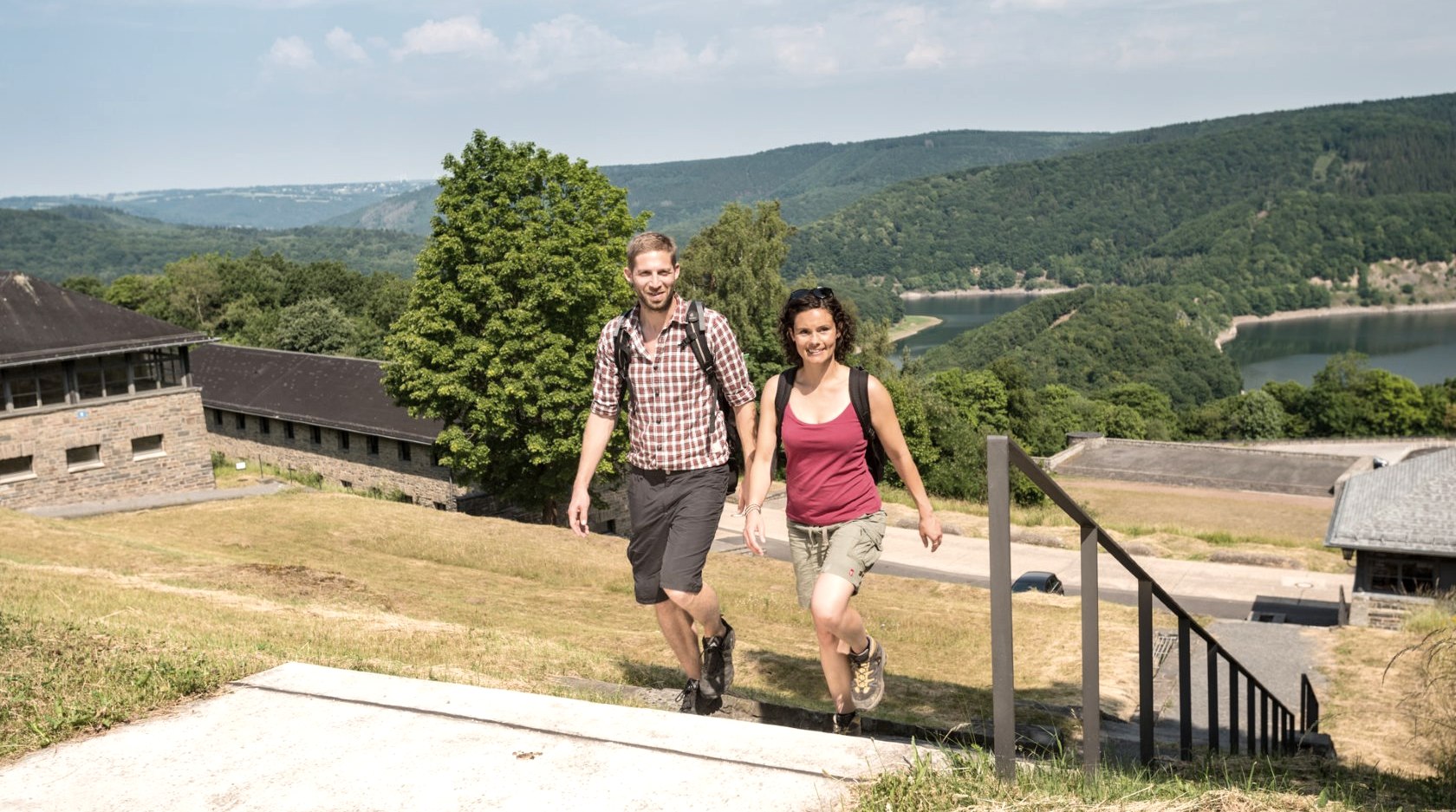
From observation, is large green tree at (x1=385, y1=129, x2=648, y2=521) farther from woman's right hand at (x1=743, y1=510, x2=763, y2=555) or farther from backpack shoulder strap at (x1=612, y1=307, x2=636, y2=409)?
woman's right hand at (x1=743, y1=510, x2=763, y2=555)

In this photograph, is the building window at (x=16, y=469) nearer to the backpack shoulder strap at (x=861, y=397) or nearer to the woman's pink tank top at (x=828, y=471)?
the woman's pink tank top at (x=828, y=471)

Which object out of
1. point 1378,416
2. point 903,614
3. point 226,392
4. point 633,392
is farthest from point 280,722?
point 1378,416

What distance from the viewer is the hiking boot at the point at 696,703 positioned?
20.4 ft

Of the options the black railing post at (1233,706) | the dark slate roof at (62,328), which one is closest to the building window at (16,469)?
the dark slate roof at (62,328)

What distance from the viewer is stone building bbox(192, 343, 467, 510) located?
1399 inches

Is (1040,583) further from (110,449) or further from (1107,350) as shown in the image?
(1107,350)

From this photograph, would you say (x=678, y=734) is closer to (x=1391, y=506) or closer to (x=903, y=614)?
(x=903, y=614)

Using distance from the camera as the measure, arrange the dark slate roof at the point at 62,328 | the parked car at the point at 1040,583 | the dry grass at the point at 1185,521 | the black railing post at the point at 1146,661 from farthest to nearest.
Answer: the dry grass at the point at 1185,521 < the parked car at the point at 1040,583 < the dark slate roof at the point at 62,328 < the black railing post at the point at 1146,661

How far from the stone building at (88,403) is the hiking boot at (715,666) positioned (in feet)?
89.3

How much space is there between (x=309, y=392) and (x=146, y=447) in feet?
34.3

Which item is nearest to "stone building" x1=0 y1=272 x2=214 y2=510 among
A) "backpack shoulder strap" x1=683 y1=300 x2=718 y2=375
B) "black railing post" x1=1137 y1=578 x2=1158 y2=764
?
"backpack shoulder strap" x1=683 y1=300 x2=718 y2=375

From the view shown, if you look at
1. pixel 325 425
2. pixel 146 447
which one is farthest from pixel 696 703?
pixel 325 425

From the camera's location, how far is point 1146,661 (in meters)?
4.86

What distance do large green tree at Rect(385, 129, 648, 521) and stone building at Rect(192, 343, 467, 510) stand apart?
5.60m
